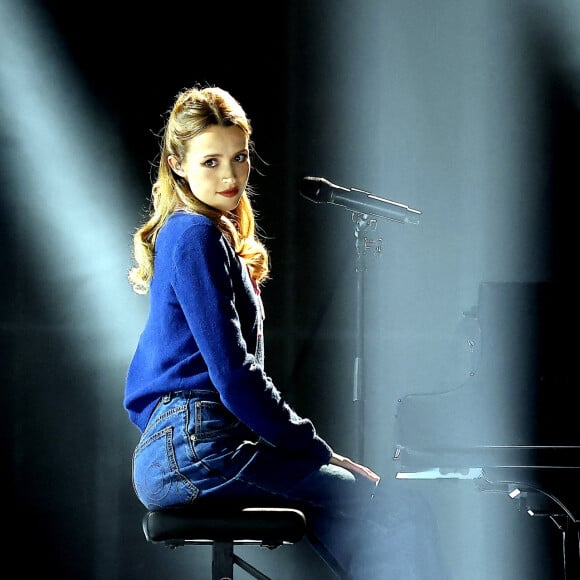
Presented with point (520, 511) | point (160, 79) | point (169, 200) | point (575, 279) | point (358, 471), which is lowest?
point (520, 511)

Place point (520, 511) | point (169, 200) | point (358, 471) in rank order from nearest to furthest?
point (358, 471)
point (169, 200)
point (520, 511)

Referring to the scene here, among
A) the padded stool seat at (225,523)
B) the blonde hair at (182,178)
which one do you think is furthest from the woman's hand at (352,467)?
the blonde hair at (182,178)

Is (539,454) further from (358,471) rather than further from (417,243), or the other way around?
(417,243)

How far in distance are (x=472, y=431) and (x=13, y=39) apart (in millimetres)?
2229

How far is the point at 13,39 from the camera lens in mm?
3340

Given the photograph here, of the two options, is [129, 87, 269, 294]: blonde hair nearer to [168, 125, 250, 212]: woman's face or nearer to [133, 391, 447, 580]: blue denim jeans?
[168, 125, 250, 212]: woman's face

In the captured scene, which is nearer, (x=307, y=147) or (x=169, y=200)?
(x=169, y=200)

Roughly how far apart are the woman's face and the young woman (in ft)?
0.25

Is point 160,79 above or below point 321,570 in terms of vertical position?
above

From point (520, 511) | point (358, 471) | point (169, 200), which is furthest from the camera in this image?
point (520, 511)

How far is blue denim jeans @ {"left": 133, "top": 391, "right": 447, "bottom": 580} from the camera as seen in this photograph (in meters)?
1.74

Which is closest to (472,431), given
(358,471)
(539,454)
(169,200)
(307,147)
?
(539,454)

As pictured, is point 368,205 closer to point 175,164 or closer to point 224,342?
point 175,164

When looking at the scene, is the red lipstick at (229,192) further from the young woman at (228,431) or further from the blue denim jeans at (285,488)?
the blue denim jeans at (285,488)
